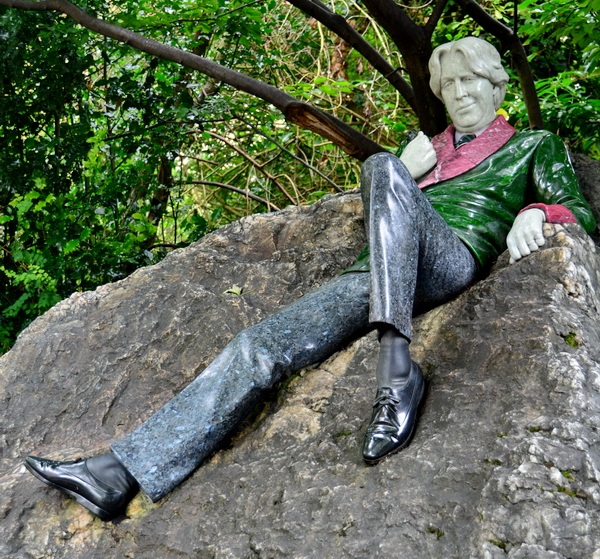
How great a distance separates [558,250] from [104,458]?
1.63 metres

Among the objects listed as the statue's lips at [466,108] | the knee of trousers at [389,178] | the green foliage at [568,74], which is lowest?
the green foliage at [568,74]

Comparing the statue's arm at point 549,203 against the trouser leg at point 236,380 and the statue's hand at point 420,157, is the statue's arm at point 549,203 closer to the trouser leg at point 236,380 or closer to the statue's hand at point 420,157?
the statue's hand at point 420,157

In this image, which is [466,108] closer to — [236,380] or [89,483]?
[236,380]

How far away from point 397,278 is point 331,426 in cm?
52

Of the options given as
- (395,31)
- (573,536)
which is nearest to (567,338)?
(573,536)

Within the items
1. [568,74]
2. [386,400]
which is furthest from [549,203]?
[568,74]

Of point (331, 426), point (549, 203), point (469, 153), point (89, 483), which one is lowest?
point (331, 426)

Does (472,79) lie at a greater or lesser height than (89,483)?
greater

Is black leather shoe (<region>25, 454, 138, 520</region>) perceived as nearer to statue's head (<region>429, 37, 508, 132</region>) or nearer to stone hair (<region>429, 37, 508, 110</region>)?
statue's head (<region>429, 37, 508, 132</region>)

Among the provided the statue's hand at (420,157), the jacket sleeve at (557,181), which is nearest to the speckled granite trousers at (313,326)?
the jacket sleeve at (557,181)

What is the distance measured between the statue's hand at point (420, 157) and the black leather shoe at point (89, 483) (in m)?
1.75

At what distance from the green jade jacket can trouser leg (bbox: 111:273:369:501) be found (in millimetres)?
224

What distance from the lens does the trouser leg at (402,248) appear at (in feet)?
6.94

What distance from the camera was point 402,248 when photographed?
2188 millimetres
